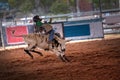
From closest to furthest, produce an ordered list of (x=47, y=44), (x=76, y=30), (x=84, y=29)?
1. (x=47, y=44)
2. (x=84, y=29)
3. (x=76, y=30)

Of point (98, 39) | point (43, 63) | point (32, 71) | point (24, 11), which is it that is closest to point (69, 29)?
point (98, 39)

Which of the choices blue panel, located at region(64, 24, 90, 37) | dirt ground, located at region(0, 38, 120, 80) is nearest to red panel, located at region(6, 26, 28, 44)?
blue panel, located at region(64, 24, 90, 37)

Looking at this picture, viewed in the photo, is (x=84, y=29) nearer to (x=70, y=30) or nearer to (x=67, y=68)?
(x=70, y=30)

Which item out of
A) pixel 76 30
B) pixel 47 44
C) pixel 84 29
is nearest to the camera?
pixel 47 44

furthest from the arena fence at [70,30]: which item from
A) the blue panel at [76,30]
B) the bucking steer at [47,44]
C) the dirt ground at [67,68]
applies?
the bucking steer at [47,44]

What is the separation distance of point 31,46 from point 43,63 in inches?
A: 52.1

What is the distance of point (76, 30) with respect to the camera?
19531 mm

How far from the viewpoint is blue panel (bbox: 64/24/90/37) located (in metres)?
19.3

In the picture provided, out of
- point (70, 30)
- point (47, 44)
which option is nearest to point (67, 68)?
point (47, 44)

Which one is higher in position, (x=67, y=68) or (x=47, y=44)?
(x=47, y=44)

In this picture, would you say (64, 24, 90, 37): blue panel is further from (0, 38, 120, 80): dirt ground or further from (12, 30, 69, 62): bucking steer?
(12, 30, 69, 62): bucking steer

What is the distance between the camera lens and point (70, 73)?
379 inches

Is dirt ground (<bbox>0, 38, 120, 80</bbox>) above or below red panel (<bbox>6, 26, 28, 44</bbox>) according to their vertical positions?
below

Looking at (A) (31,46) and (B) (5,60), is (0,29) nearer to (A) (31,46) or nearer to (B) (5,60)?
(B) (5,60)
